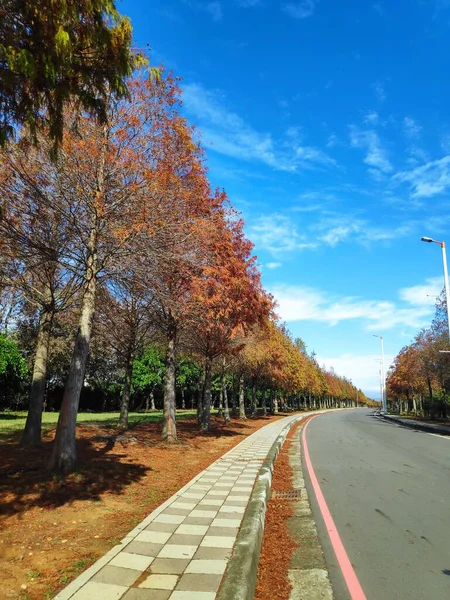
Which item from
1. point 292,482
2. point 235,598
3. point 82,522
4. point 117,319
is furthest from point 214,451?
point 235,598

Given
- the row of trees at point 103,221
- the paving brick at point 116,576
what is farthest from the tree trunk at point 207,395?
the paving brick at point 116,576

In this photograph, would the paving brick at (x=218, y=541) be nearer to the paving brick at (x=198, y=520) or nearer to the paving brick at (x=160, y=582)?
the paving brick at (x=198, y=520)

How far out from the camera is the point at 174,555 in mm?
4508

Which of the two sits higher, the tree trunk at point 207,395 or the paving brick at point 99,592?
the tree trunk at point 207,395

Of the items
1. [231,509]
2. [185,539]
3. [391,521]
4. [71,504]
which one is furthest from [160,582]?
[391,521]

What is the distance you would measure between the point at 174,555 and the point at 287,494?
455 cm

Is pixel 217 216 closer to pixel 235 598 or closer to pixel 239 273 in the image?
pixel 239 273

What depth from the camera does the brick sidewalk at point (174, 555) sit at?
364cm

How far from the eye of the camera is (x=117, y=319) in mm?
18969

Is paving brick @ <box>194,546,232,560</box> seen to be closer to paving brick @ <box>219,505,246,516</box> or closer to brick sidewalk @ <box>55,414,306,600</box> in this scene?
brick sidewalk @ <box>55,414,306,600</box>

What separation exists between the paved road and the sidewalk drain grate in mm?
346

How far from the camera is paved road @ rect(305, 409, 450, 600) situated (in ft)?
14.4

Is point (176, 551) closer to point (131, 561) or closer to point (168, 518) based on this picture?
point (131, 561)

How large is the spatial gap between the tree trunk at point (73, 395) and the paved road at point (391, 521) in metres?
4.98
